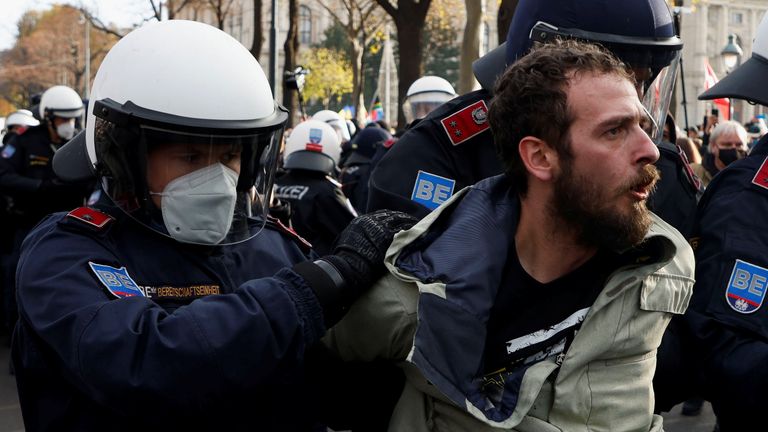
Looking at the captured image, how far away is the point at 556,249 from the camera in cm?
209

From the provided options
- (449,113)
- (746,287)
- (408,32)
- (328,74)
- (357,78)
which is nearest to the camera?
(746,287)

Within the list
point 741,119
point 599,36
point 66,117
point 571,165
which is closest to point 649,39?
point 599,36

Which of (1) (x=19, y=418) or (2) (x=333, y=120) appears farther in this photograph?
(2) (x=333, y=120)

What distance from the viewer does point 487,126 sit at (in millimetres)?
2793

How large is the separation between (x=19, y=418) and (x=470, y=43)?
9.10 m

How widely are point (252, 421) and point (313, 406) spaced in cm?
19

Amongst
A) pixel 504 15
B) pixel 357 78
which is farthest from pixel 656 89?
pixel 357 78

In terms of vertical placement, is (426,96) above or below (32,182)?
above

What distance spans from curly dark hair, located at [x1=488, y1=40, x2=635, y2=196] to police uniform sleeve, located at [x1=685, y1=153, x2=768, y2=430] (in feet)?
1.94

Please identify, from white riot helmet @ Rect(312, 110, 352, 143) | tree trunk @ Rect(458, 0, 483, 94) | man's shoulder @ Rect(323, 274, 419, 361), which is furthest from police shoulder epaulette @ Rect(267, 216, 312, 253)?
white riot helmet @ Rect(312, 110, 352, 143)

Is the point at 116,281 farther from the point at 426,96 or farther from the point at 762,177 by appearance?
the point at 426,96

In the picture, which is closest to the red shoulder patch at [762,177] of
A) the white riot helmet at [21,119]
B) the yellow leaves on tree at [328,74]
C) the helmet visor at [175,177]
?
the helmet visor at [175,177]

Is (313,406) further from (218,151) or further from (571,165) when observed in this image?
(571,165)

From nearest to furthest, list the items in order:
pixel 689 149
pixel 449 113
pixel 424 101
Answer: pixel 449 113
pixel 424 101
pixel 689 149
